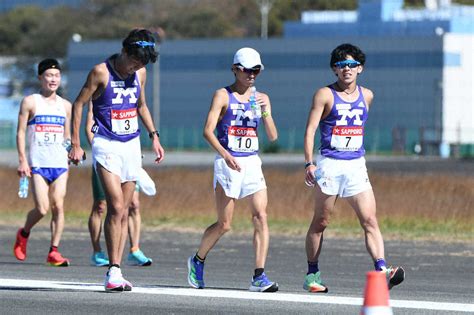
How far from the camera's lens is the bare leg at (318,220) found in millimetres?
12453

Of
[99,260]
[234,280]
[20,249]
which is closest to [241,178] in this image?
[234,280]

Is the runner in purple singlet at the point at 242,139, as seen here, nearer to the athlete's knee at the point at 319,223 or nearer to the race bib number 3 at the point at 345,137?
the athlete's knee at the point at 319,223

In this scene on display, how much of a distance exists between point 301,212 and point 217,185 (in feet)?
42.9

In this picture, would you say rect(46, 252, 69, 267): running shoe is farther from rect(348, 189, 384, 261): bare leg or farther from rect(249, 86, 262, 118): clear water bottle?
rect(348, 189, 384, 261): bare leg

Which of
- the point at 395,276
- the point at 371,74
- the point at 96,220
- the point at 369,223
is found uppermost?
the point at 371,74

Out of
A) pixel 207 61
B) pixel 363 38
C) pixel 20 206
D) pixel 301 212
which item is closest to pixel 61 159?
pixel 301 212

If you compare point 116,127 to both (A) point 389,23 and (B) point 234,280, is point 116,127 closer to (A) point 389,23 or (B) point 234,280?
(B) point 234,280

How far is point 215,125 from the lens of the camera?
12.4 meters

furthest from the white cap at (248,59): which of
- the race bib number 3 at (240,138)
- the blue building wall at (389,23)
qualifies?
the blue building wall at (389,23)

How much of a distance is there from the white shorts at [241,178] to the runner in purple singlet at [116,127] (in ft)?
2.39

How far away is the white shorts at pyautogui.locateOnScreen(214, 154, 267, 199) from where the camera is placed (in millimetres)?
12508

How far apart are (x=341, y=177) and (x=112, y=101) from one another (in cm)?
204

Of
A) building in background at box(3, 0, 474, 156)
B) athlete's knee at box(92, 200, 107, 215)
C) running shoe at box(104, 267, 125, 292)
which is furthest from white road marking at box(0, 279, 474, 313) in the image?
building in background at box(3, 0, 474, 156)

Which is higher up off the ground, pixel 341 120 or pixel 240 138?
pixel 341 120
